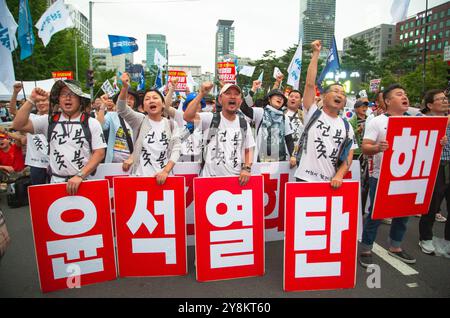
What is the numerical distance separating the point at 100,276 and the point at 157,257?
59cm

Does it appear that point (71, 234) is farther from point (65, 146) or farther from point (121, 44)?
point (121, 44)

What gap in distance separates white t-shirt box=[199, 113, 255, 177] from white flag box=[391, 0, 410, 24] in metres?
3.20

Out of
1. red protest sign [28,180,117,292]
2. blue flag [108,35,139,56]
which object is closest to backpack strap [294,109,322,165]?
red protest sign [28,180,117,292]

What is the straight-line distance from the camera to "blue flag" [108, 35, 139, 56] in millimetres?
8430

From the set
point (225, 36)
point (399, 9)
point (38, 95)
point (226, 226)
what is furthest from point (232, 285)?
point (225, 36)

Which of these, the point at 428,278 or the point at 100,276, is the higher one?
the point at 100,276

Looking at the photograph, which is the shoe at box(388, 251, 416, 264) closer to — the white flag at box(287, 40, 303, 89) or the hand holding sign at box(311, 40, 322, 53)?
the hand holding sign at box(311, 40, 322, 53)

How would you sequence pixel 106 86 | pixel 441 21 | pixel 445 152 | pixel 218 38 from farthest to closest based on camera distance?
1. pixel 218 38
2. pixel 441 21
3. pixel 106 86
4. pixel 445 152

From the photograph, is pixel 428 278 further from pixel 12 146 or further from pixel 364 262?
pixel 12 146

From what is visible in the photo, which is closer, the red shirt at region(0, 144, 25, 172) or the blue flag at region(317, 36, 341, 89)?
the red shirt at region(0, 144, 25, 172)

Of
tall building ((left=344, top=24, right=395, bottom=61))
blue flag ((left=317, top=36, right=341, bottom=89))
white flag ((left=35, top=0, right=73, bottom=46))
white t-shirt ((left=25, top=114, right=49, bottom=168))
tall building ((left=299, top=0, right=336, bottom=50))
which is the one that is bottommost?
white t-shirt ((left=25, top=114, right=49, bottom=168))

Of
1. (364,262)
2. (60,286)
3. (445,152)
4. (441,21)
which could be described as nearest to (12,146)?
(60,286)

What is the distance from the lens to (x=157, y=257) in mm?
3229

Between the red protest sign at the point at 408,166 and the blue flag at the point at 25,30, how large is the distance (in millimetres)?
5621
